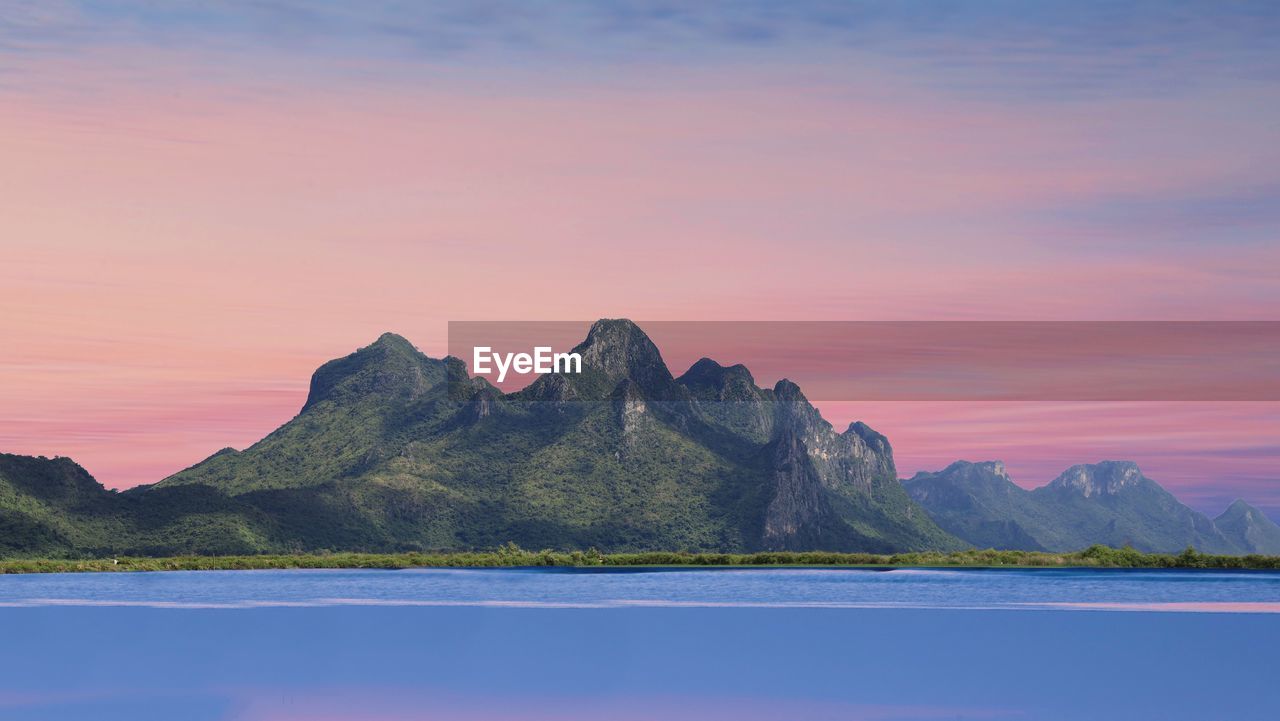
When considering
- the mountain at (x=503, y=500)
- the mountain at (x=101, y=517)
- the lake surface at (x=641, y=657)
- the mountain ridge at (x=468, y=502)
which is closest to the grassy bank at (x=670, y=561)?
the mountain at (x=101, y=517)

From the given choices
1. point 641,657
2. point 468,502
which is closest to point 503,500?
point 468,502

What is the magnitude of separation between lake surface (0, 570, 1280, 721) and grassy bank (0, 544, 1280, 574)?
1849 inches

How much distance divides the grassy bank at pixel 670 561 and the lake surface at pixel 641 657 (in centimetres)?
4695

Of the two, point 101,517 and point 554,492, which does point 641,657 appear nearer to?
point 101,517

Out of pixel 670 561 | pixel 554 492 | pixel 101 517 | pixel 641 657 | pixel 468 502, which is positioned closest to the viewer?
pixel 641 657

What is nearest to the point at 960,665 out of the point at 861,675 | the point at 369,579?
the point at 861,675

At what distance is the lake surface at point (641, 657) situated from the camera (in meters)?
26.7

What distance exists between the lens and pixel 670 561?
127875mm

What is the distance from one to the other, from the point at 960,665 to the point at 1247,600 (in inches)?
1295

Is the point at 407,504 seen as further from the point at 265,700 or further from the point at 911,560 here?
the point at 265,700

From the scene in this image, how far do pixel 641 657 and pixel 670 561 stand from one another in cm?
9355

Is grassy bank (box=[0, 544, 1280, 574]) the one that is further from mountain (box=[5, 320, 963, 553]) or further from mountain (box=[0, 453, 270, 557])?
mountain (box=[5, 320, 963, 553])

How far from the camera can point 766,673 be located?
32031 mm

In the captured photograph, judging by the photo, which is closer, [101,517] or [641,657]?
[641,657]
